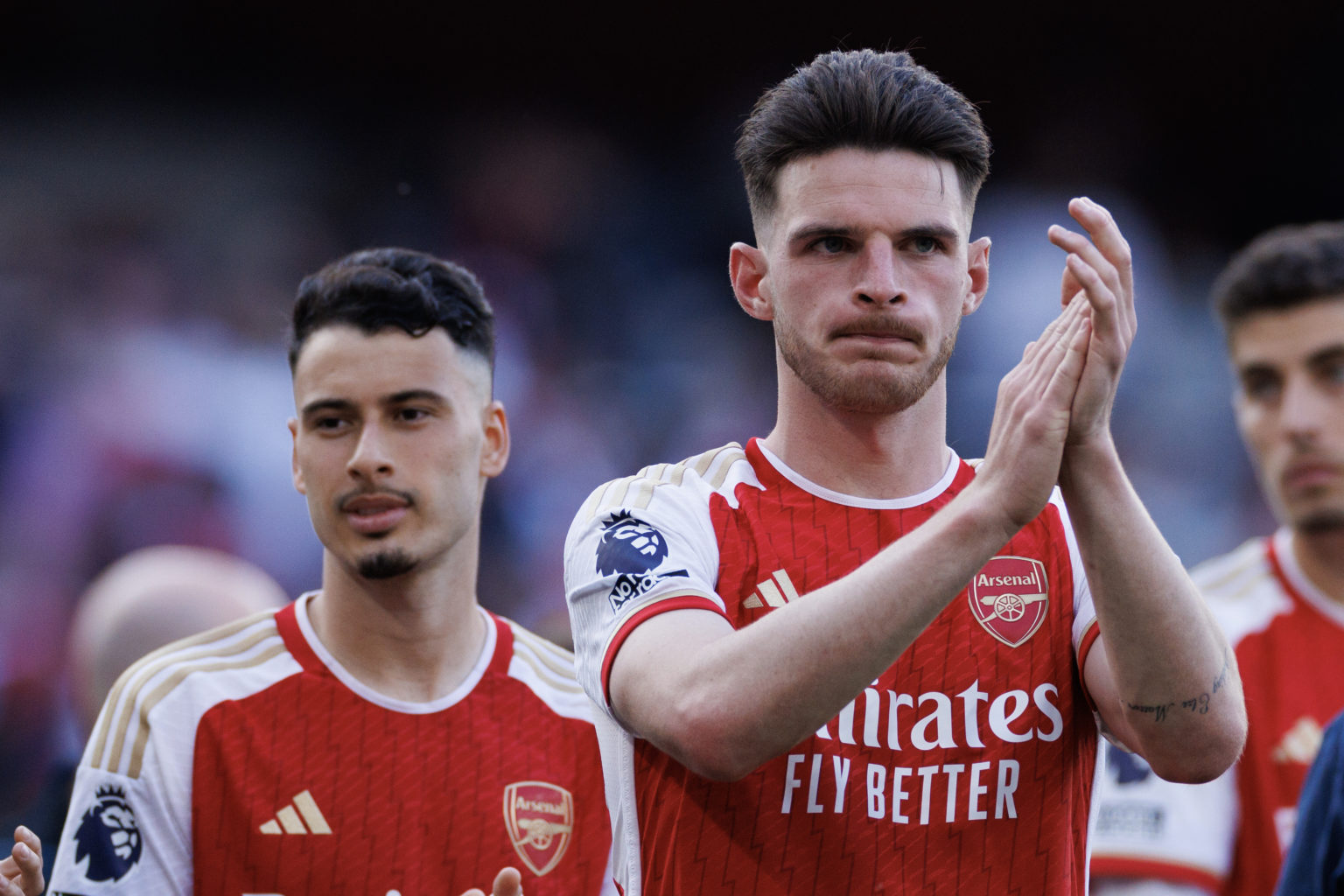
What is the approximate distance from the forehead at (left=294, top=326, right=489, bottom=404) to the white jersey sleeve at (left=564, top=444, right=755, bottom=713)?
1202 millimetres

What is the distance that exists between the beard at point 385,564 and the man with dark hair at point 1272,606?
2.35m

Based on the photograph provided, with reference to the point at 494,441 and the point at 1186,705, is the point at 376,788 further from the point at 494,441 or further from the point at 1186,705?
the point at 1186,705

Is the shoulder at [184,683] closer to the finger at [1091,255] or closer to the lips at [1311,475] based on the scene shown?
the finger at [1091,255]

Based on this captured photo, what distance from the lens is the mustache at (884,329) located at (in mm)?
2443

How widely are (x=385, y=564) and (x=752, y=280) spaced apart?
139cm

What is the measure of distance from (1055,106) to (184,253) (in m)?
6.39

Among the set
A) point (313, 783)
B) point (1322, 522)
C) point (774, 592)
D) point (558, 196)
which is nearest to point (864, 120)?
point (774, 592)

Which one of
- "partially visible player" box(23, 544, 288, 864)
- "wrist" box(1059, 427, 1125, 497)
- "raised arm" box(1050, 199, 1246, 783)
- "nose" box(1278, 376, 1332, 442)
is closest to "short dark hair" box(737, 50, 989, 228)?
"raised arm" box(1050, 199, 1246, 783)

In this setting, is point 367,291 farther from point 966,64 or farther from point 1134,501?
point 966,64

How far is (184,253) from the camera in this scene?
9.02 m

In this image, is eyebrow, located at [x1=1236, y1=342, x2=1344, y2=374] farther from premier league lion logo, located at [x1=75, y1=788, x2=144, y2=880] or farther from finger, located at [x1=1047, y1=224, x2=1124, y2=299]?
premier league lion logo, located at [x1=75, y1=788, x2=144, y2=880]

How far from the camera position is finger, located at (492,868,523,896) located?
268 centimetres

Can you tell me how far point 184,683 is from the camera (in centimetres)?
349

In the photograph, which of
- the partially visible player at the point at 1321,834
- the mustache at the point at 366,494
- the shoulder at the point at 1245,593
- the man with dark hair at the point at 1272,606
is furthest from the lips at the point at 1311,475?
the mustache at the point at 366,494
